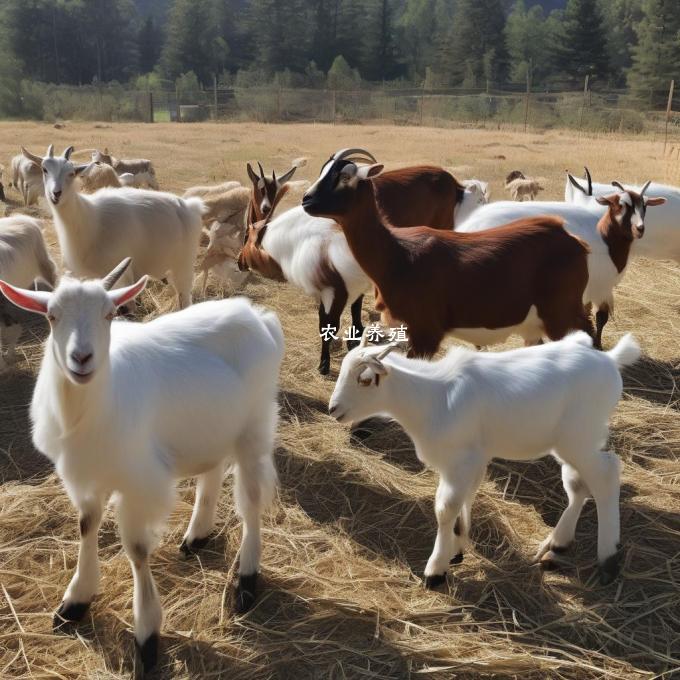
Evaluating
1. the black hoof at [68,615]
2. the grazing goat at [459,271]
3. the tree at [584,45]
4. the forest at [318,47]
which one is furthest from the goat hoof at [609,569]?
the tree at [584,45]

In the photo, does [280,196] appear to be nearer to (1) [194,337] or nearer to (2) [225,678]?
(1) [194,337]

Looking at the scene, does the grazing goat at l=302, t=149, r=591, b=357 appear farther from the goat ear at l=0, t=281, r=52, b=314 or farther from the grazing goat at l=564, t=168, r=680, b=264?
the grazing goat at l=564, t=168, r=680, b=264

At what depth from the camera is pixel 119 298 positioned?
3.01m

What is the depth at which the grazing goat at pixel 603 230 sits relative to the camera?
6.64 meters

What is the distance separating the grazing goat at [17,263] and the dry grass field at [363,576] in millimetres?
304

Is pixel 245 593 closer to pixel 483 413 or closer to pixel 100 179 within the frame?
pixel 483 413

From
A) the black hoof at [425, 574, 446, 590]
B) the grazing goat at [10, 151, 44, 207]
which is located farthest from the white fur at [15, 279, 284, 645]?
the grazing goat at [10, 151, 44, 207]

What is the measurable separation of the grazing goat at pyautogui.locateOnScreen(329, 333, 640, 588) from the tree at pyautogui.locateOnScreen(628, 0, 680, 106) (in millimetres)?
46009

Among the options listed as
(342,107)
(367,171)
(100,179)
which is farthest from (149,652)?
(342,107)

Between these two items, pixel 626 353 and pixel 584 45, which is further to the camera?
pixel 584 45

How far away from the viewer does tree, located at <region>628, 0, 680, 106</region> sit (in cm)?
4853

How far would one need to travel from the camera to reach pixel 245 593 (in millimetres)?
3801

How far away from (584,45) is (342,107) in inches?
1154

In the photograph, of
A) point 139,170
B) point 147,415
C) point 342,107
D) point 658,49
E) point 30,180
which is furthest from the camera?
point 658,49
